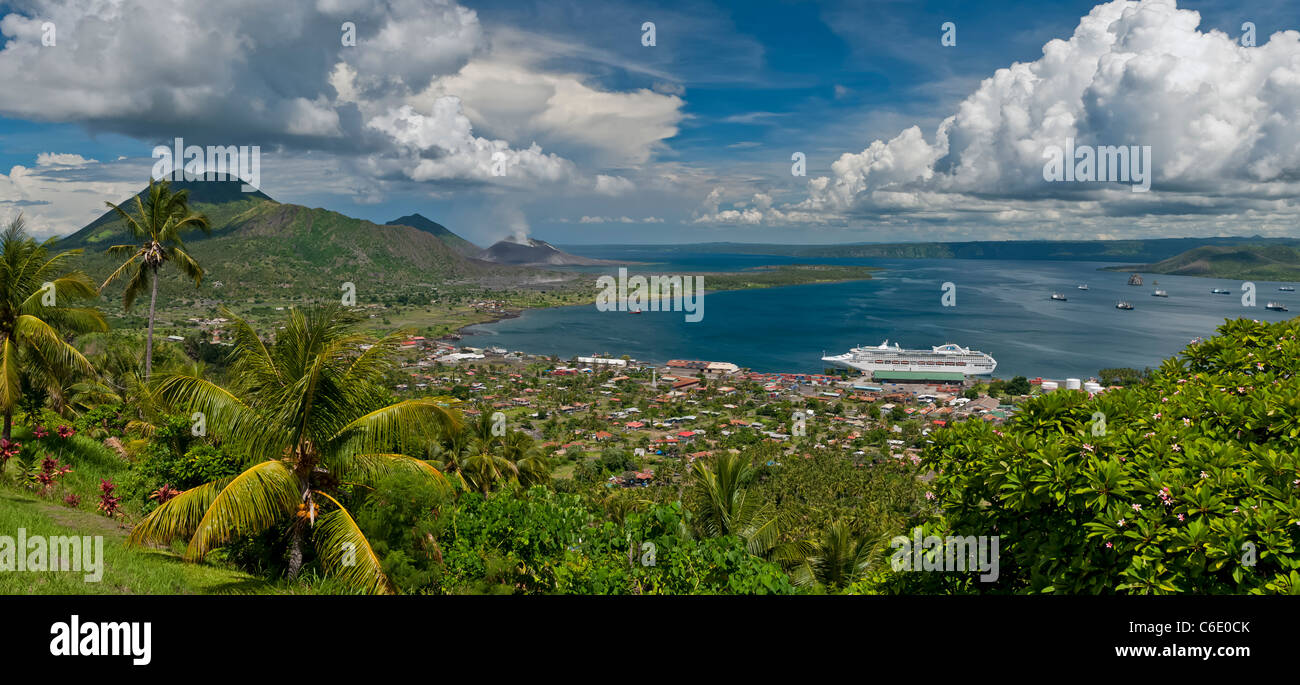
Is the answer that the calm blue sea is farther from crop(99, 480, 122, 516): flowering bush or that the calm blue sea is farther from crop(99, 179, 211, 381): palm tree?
crop(99, 480, 122, 516): flowering bush

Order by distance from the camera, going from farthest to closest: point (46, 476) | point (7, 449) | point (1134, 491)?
1. point (46, 476)
2. point (7, 449)
3. point (1134, 491)

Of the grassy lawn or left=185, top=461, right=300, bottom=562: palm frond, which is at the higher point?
left=185, top=461, right=300, bottom=562: palm frond

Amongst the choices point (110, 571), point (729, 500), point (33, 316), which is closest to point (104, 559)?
point (110, 571)

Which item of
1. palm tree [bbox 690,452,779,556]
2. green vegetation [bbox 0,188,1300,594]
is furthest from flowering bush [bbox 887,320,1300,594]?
palm tree [bbox 690,452,779,556]

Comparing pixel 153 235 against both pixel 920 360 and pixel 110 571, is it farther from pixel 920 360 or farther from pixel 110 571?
pixel 920 360
